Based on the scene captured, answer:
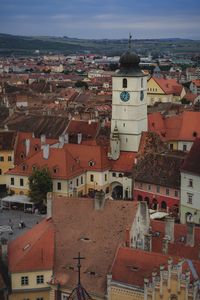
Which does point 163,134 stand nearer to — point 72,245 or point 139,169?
point 139,169

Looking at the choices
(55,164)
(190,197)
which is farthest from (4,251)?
(55,164)

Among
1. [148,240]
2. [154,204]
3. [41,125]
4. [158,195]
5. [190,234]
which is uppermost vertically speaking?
[190,234]

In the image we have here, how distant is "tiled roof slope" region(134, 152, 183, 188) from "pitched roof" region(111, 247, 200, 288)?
104 ft

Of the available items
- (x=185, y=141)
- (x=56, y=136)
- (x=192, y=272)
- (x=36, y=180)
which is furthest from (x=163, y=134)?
(x=192, y=272)

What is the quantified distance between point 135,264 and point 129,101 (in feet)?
158

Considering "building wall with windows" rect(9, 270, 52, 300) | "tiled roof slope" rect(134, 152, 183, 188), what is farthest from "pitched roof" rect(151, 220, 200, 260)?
"tiled roof slope" rect(134, 152, 183, 188)

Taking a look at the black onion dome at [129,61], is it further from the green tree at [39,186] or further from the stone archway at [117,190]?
the green tree at [39,186]

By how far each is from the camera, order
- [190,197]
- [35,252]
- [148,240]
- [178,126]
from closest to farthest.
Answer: [35,252], [148,240], [190,197], [178,126]

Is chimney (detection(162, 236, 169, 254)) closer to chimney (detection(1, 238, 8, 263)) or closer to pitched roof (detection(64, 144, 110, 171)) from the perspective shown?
chimney (detection(1, 238, 8, 263))

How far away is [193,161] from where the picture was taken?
7081 centimetres

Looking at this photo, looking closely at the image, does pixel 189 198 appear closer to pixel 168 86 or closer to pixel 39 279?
pixel 39 279

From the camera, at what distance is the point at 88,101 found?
562 feet

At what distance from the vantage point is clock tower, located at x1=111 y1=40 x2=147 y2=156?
88.0 metres

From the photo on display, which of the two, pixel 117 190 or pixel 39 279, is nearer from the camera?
pixel 39 279
